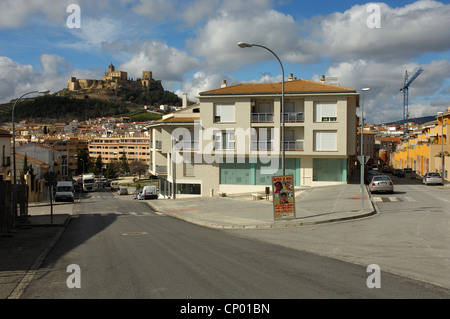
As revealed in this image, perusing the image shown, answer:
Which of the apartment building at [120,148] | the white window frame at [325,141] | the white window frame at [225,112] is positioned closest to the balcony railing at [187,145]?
the white window frame at [225,112]

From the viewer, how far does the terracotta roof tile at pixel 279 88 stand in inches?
1452

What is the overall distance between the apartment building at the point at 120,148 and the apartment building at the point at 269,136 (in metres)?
97.3

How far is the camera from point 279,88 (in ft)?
129

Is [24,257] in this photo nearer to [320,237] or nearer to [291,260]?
[291,260]

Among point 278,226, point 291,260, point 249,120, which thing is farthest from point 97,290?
point 249,120

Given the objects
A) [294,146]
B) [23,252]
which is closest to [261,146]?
[294,146]

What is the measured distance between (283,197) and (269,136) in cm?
2114

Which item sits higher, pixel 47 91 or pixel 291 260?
pixel 47 91

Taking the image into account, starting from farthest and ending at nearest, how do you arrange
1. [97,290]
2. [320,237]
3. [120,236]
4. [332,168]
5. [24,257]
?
[332,168] < [120,236] < [320,237] < [24,257] < [97,290]

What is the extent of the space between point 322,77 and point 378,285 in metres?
44.0

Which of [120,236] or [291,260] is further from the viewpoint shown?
[120,236]

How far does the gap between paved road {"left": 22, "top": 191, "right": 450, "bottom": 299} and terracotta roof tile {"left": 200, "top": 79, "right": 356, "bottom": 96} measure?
Answer: 26.1 metres

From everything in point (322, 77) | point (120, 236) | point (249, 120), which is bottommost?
Answer: point (120, 236)

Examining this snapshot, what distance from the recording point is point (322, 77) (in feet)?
161
